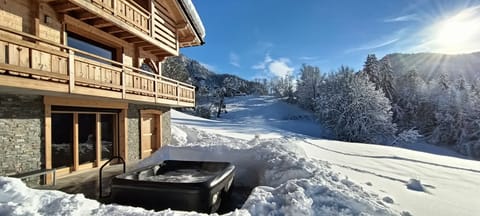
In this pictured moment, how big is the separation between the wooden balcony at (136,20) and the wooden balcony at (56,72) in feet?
4.06

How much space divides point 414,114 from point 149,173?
30.7m

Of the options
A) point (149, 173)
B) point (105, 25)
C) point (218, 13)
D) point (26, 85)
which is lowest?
point (149, 173)

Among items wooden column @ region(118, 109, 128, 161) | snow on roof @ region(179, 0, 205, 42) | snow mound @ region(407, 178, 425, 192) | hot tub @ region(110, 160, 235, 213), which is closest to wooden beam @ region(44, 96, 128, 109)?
wooden column @ region(118, 109, 128, 161)

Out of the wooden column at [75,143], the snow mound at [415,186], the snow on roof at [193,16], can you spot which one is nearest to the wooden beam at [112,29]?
the wooden column at [75,143]

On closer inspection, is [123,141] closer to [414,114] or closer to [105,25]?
[105,25]

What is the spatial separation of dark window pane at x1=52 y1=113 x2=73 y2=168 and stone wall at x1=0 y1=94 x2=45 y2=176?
0.52 m

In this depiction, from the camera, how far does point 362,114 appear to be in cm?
2345

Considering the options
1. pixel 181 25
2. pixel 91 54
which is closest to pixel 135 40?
pixel 181 25

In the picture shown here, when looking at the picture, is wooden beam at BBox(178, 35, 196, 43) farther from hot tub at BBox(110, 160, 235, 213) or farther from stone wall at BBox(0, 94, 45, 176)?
hot tub at BBox(110, 160, 235, 213)

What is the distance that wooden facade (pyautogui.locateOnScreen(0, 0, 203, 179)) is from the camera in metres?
5.01

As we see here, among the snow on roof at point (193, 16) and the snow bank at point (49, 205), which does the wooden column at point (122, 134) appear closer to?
the snow on roof at point (193, 16)

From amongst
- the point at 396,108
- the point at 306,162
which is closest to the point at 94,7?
the point at 306,162

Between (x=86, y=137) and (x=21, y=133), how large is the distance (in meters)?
2.12

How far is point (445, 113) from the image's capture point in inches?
1040
